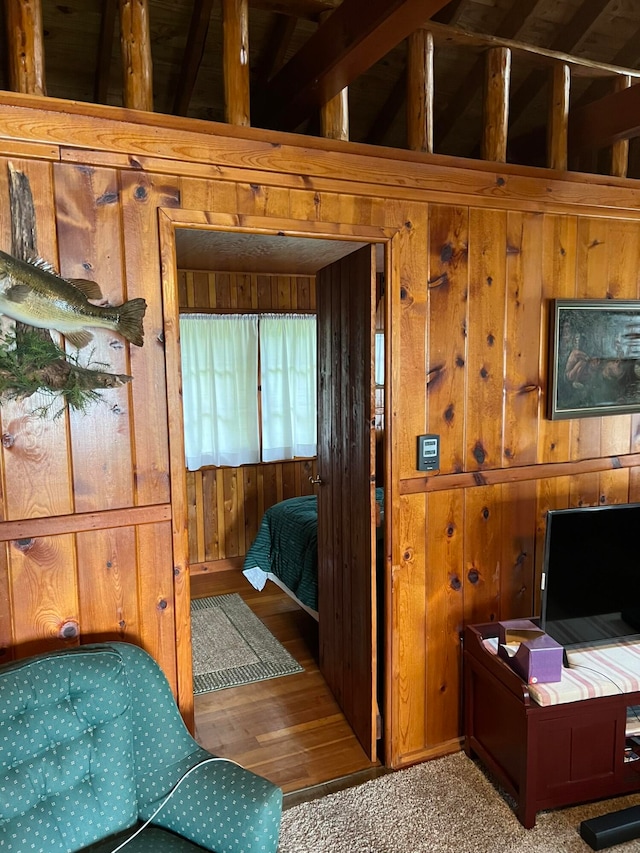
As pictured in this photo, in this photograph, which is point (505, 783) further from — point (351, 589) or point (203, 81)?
point (203, 81)

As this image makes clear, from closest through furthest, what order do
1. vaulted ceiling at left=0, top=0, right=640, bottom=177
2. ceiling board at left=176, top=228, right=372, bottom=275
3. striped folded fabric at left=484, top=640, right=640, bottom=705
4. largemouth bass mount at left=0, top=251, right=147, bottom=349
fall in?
largemouth bass mount at left=0, top=251, right=147, bottom=349
striped folded fabric at left=484, top=640, right=640, bottom=705
vaulted ceiling at left=0, top=0, right=640, bottom=177
ceiling board at left=176, top=228, right=372, bottom=275

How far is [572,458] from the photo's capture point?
9.17 ft

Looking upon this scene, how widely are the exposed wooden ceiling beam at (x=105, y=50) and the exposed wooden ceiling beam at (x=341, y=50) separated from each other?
0.89m

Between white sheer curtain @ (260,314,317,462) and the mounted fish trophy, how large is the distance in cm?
314

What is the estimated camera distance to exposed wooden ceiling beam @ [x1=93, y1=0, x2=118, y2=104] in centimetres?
272

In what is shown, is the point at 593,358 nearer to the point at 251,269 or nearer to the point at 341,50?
the point at 341,50

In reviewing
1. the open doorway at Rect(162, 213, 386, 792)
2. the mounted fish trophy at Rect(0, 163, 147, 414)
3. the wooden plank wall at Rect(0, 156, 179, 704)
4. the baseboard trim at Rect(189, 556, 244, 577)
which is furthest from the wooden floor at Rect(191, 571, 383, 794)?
the mounted fish trophy at Rect(0, 163, 147, 414)

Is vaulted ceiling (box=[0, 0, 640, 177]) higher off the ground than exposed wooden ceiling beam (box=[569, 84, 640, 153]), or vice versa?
vaulted ceiling (box=[0, 0, 640, 177])

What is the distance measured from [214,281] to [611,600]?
3656 mm

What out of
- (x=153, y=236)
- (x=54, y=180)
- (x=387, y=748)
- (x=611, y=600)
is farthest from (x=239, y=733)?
(x=54, y=180)

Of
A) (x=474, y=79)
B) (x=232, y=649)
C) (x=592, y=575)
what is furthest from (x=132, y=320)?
(x=474, y=79)

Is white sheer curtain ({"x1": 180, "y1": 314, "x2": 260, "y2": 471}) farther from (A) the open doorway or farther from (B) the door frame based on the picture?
(B) the door frame

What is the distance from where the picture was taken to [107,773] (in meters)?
1.64

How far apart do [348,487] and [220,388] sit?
7.96 feet
